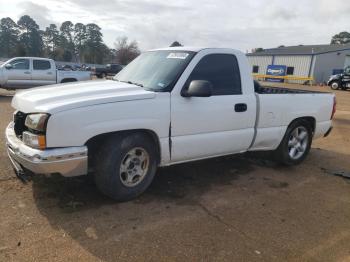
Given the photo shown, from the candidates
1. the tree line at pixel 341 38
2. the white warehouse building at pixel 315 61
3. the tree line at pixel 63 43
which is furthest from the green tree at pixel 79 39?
the tree line at pixel 341 38

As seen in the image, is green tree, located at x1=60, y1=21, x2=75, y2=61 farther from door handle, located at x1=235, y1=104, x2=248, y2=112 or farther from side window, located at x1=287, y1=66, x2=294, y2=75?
door handle, located at x1=235, y1=104, x2=248, y2=112

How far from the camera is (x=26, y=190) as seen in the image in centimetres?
435

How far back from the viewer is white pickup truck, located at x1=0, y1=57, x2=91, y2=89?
1578cm

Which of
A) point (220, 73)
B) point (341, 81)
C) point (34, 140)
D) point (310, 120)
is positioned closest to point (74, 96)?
point (34, 140)

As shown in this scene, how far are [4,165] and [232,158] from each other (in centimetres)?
376

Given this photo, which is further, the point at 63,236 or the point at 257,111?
the point at 257,111

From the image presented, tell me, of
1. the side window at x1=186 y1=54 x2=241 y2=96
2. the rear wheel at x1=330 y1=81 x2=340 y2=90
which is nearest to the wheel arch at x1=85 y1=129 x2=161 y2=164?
the side window at x1=186 y1=54 x2=241 y2=96

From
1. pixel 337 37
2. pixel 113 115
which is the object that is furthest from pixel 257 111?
pixel 337 37

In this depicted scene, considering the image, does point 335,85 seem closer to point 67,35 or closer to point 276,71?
point 276,71

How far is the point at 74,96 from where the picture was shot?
3.88m

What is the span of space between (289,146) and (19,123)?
4.27 meters

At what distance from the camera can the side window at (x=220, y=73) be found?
464cm

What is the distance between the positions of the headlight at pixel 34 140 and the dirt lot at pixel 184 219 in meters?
0.75

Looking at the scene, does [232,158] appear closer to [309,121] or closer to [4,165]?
[309,121]
